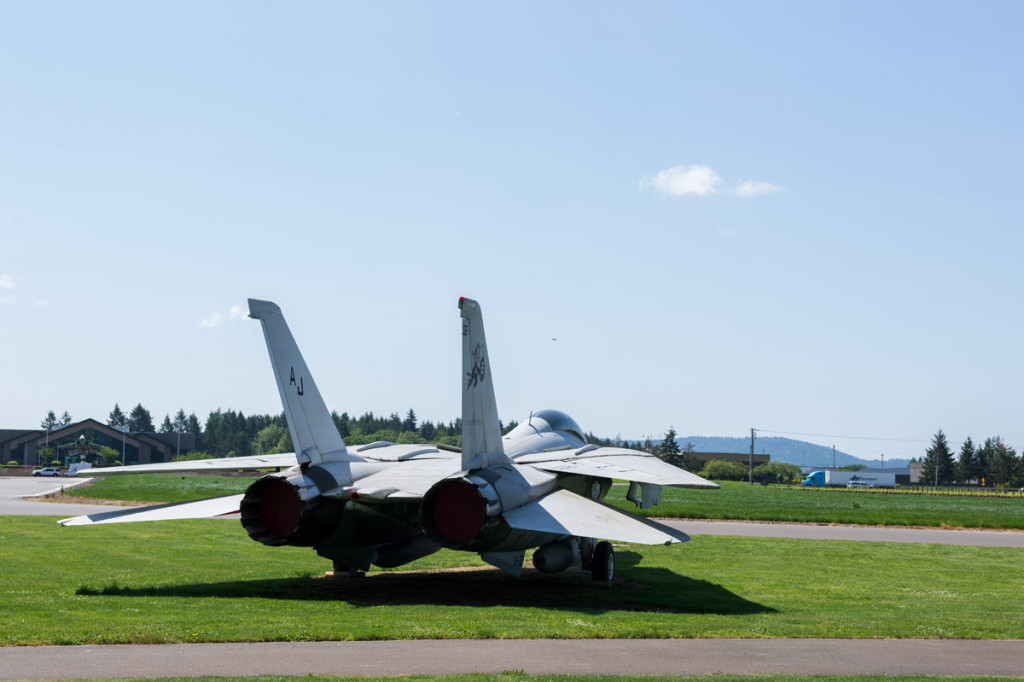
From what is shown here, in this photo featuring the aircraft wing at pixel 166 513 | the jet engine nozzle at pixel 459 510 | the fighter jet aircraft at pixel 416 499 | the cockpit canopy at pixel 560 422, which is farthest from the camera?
the cockpit canopy at pixel 560 422

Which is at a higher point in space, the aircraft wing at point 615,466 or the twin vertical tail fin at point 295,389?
the twin vertical tail fin at point 295,389

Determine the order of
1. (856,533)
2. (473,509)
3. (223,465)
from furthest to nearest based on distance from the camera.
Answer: (856,533), (223,465), (473,509)

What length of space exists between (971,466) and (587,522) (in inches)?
4715

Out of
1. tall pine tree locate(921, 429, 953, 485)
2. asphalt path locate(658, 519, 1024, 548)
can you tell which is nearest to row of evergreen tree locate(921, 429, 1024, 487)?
tall pine tree locate(921, 429, 953, 485)

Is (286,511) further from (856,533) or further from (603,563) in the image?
(856,533)

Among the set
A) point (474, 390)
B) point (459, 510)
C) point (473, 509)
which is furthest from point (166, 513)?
point (474, 390)

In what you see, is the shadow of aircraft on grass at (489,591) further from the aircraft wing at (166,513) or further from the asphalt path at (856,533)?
the asphalt path at (856,533)


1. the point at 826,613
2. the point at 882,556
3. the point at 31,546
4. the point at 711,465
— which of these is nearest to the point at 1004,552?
the point at 882,556

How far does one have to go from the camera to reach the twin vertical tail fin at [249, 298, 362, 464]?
15.1 metres

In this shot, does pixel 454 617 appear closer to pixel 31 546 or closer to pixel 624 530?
pixel 624 530

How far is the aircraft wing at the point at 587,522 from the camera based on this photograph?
45.2 feet

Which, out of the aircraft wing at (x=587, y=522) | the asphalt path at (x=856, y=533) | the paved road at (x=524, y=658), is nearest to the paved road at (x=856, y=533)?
the asphalt path at (x=856, y=533)

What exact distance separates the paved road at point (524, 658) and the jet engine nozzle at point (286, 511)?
3611 millimetres

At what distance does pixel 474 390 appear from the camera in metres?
14.7
